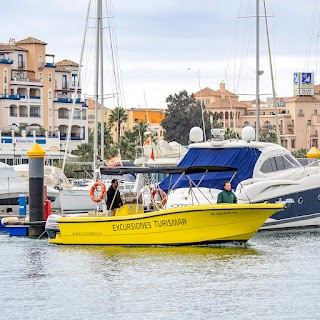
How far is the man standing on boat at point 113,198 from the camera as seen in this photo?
3562 centimetres

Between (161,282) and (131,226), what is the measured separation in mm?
5794

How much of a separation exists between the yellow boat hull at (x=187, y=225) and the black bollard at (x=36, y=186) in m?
5.40

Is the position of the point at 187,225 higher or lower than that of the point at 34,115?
lower

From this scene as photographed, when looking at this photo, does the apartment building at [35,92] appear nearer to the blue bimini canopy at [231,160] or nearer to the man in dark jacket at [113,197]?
the blue bimini canopy at [231,160]

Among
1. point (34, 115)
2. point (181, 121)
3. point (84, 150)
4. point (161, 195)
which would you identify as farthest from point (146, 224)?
point (181, 121)

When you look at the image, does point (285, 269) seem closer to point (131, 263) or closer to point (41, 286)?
point (131, 263)

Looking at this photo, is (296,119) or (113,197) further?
(296,119)

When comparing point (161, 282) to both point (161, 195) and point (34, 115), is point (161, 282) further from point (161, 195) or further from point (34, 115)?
point (34, 115)

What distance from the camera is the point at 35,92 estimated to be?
4695 inches

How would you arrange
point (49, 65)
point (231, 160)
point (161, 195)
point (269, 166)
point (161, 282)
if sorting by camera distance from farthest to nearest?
1. point (49, 65)
2. point (269, 166)
3. point (231, 160)
4. point (161, 195)
5. point (161, 282)

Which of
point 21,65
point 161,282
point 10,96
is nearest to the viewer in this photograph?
point 161,282

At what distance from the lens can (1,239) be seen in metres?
41.6

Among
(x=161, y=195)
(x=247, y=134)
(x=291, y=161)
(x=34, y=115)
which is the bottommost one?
(x=161, y=195)

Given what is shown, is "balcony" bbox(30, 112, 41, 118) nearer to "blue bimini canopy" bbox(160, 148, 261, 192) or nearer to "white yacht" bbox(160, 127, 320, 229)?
"white yacht" bbox(160, 127, 320, 229)
